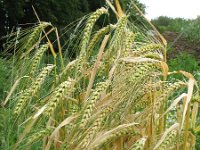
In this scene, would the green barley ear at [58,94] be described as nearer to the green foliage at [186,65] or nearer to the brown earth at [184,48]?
the green foliage at [186,65]

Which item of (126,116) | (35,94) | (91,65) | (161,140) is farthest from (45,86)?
(161,140)

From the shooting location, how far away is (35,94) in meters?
2.81

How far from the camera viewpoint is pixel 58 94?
2479 millimetres

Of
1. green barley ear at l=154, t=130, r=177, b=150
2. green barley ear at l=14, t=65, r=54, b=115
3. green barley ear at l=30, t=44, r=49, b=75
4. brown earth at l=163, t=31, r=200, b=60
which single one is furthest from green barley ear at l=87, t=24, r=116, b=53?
brown earth at l=163, t=31, r=200, b=60

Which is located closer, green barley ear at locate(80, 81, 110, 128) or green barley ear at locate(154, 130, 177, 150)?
green barley ear at locate(80, 81, 110, 128)

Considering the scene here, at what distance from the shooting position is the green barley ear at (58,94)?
2.43 metres

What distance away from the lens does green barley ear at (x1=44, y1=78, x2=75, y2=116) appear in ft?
7.98

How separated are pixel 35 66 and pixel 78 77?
24 cm

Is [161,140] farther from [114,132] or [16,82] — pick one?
[16,82]

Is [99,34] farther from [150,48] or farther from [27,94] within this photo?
[27,94]

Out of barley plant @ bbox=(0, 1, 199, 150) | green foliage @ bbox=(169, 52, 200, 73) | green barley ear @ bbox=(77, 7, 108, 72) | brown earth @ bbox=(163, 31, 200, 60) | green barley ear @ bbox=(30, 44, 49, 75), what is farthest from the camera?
brown earth @ bbox=(163, 31, 200, 60)

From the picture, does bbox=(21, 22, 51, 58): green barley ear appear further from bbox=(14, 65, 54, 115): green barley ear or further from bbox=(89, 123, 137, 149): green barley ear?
bbox=(89, 123, 137, 149): green barley ear

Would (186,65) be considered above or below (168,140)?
below

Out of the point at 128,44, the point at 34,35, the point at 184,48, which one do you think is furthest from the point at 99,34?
the point at 184,48
